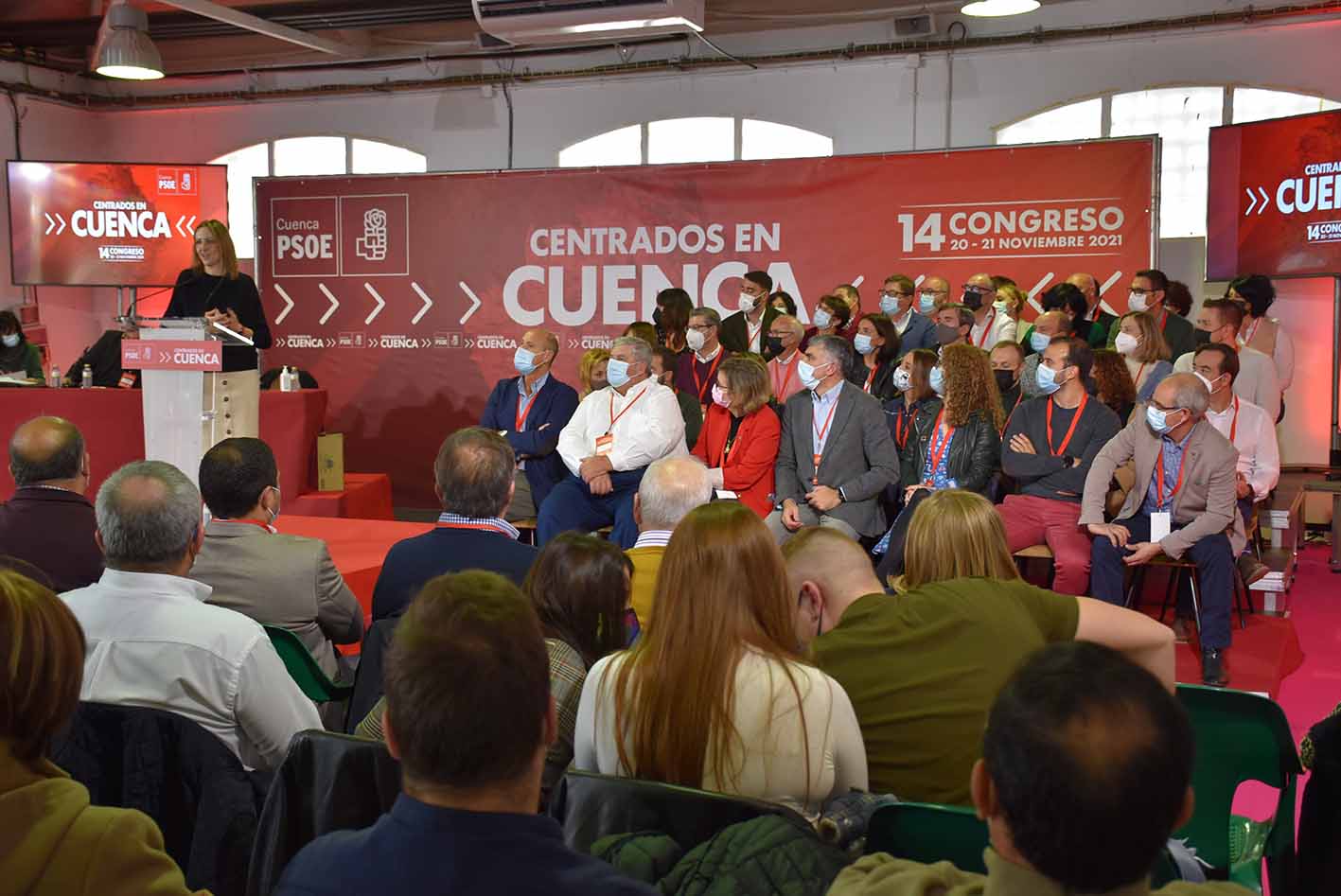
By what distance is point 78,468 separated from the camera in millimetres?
3742

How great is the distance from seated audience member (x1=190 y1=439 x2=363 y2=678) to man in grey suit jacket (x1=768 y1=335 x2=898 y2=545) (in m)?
2.94

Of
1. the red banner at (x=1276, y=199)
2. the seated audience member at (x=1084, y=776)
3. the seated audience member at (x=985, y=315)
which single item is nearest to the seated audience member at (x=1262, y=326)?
the red banner at (x=1276, y=199)

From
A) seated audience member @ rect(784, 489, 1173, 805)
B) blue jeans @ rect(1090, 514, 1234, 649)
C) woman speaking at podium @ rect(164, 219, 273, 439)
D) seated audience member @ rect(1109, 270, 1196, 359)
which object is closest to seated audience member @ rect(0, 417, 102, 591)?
seated audience member @ rect(784, 489, 1173, 805)

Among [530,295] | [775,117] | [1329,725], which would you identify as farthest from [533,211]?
[1329,725]

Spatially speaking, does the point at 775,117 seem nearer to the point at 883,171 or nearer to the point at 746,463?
the point at 883,171

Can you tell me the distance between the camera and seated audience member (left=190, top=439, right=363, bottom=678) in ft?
10.7

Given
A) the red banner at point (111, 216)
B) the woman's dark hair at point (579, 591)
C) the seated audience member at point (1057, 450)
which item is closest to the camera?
the woman's dark hair at point (579, 591)

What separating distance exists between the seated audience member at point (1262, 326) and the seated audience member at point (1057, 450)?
7.37 ft

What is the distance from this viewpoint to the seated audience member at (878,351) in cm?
685

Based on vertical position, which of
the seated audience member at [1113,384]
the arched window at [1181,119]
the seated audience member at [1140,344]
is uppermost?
the arched window at [1181,119]

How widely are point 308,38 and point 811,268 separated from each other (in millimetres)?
4646

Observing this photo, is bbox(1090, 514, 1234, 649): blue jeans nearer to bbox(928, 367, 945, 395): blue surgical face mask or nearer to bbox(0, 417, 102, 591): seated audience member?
bbox(928, 367, 945, 395): blue surgical face mask

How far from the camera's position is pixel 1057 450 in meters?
5.75

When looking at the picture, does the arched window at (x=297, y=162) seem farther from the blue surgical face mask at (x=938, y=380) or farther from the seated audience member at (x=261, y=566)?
the seated audience member at (x=261, y=566)
